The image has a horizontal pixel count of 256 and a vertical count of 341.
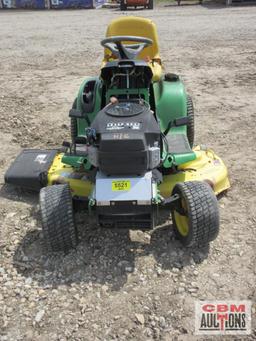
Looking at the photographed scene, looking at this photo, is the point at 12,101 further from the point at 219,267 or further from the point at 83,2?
the point at 83,2

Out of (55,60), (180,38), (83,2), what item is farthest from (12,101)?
(83,2)

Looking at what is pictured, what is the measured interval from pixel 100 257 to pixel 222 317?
38.6 inches

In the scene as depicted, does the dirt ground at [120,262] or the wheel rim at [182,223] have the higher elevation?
the wheel rim at [182,223]

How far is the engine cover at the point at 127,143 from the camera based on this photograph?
3.10 metres

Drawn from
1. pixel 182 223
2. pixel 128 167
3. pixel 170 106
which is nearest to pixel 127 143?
pixel 128 167

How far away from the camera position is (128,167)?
314 cm

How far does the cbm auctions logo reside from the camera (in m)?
2.75

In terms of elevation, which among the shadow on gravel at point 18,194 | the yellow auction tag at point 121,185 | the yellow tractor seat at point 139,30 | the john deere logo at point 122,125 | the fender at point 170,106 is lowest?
the shadow on gravel at point 18,194

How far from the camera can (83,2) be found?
77.5ft

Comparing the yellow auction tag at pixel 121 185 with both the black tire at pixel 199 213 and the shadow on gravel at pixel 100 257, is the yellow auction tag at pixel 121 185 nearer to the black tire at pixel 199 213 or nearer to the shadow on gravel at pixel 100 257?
the black tire at pixel 199 213

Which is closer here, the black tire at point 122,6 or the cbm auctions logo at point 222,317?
the cbm auctions logo at point 222,317

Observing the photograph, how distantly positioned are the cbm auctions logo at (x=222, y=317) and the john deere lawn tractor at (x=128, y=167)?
1.62ft

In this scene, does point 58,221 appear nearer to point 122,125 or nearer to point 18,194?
point 122,125

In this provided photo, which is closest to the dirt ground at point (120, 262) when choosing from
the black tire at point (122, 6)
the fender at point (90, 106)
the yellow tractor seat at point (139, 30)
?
the fender at point (90, 106)
